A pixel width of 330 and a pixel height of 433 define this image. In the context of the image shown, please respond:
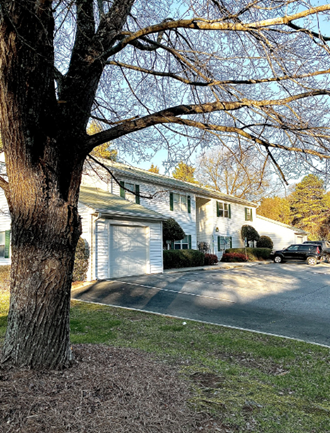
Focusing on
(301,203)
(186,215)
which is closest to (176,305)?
(186,215)

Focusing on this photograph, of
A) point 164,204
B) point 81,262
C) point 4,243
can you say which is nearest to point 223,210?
point 164,204

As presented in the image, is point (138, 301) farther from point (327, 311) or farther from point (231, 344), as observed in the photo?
point (327, 311)

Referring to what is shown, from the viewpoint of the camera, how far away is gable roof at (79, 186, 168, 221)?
44.3 ft

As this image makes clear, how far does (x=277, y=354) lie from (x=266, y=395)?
1861 mm

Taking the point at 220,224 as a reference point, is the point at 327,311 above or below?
below

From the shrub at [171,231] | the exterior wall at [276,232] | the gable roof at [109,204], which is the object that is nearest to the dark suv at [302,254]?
the exterior wall at [276,232]

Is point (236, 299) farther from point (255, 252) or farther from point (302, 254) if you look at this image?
point (255, 252)

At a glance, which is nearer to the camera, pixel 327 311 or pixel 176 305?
pixel 327 311

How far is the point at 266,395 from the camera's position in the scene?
11.0ft

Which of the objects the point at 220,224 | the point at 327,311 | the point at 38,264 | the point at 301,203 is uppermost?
the point at 301,203

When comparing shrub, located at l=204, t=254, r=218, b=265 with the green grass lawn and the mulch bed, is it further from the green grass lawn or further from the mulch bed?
the mulch bed

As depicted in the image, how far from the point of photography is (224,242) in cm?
2667

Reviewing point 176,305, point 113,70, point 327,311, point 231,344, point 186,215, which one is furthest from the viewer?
point 186,215

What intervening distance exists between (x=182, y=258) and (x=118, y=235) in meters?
5.73
